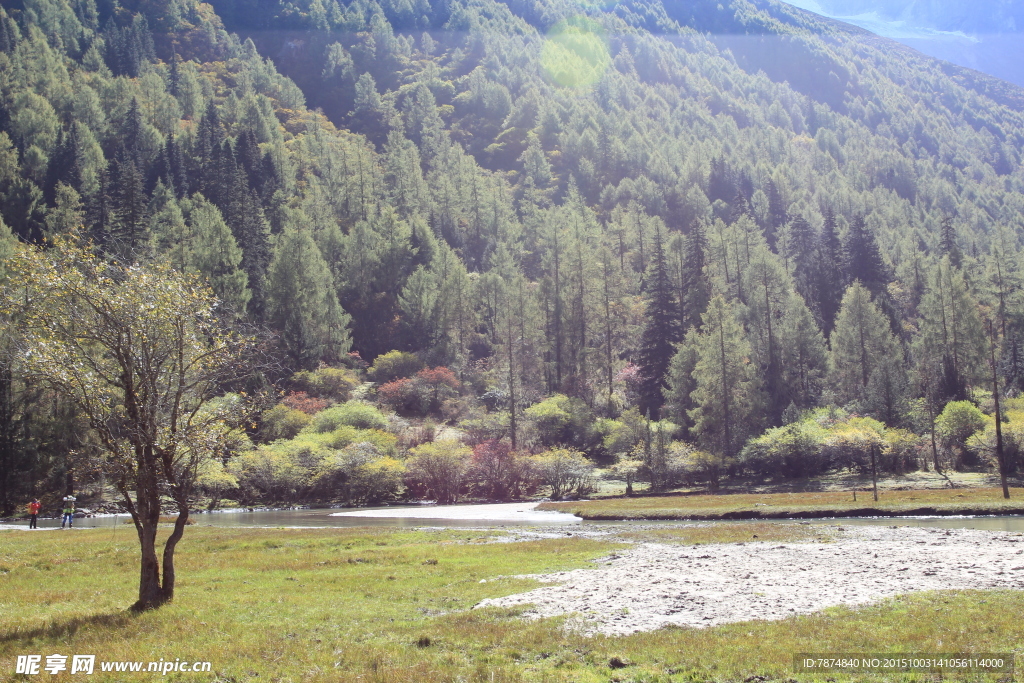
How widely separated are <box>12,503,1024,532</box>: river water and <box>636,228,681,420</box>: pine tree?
94.5ft

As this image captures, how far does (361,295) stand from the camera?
113 meters

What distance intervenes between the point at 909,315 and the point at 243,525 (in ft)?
324

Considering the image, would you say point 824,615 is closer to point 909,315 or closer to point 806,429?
point 806,429

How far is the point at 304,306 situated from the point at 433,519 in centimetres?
5546

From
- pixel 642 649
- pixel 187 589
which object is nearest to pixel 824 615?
pixel 642 649

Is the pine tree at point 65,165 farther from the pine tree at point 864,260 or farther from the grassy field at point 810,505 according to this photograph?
the pine tree at point 864,260

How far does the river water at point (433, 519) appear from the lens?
124 ft

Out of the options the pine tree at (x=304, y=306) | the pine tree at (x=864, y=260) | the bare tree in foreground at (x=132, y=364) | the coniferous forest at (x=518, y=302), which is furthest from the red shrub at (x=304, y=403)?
the pine tree at (x=864, y=260)

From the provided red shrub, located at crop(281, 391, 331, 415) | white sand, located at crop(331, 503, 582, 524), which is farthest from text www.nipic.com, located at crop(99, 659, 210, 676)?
red shrub, located at crop(281, 391, 331, 415)

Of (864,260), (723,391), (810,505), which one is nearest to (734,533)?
(810,505)

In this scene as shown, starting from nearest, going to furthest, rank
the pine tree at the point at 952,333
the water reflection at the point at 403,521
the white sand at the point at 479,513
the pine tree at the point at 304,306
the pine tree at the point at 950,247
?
the water reflection at the point at 403,521 → the white sand at the point at 479,513 → the pine tree at the point at 952,333 → the pine tree at the point at 304,306 → the pine tree at the point at 950,247

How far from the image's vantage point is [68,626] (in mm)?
14969
